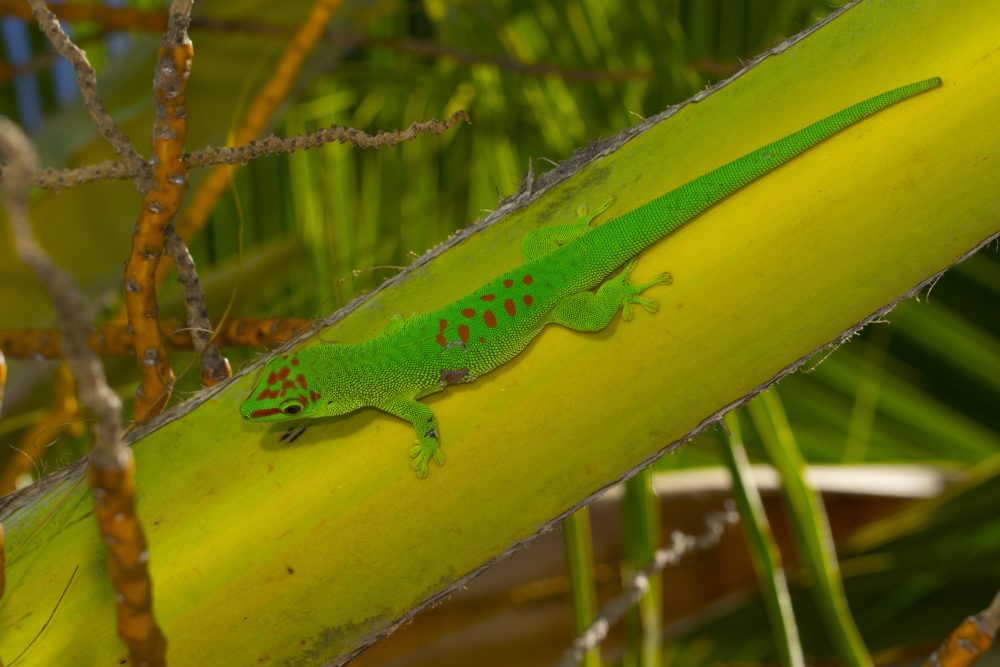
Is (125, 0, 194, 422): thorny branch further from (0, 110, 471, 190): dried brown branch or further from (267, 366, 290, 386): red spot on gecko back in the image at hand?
(267, 366, 290, 386): red spot on gecko back

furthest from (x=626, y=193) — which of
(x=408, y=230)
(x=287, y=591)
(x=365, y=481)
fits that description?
(x=408, y=230)

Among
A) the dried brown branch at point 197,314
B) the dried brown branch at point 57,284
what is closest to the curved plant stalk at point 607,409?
the dried brown branch at point 197,314

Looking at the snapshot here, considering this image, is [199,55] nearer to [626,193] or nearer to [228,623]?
[626,193]

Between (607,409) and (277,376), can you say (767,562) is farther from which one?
(277,376)

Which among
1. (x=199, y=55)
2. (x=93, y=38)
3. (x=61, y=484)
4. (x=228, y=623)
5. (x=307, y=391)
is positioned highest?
(x=93, y=38)

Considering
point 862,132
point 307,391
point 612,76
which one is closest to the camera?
point 862,132

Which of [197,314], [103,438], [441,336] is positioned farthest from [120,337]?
[103,438]
